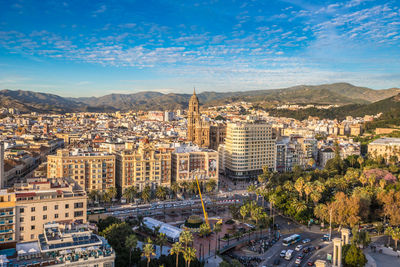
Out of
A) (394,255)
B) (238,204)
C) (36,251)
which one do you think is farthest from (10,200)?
(394,255)

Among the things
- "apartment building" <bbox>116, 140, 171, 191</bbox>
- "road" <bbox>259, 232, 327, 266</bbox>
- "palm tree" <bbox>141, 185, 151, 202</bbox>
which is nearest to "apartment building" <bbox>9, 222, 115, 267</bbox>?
"road" <bbox>259, 232, 327, 266</bbox>

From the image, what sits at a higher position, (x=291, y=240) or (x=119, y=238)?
(x=119, y=238)

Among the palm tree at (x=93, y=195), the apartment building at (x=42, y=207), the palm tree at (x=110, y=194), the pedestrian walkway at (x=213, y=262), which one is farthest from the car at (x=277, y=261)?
the palm tree at (x=93, y=195)

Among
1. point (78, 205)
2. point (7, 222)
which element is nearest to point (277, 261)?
point (78, 205)

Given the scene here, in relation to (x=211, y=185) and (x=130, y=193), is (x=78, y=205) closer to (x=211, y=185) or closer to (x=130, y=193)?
(x=130, y=193)

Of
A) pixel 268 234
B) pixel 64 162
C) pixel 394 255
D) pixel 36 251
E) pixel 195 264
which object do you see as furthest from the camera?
pixel 64 162

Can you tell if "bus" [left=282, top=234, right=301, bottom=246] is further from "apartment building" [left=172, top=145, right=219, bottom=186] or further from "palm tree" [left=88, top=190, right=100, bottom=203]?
"palm tree" [left=88, top=190, right=100, bottom=203]

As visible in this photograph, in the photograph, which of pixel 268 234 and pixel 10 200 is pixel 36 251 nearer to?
pixel 10 200
